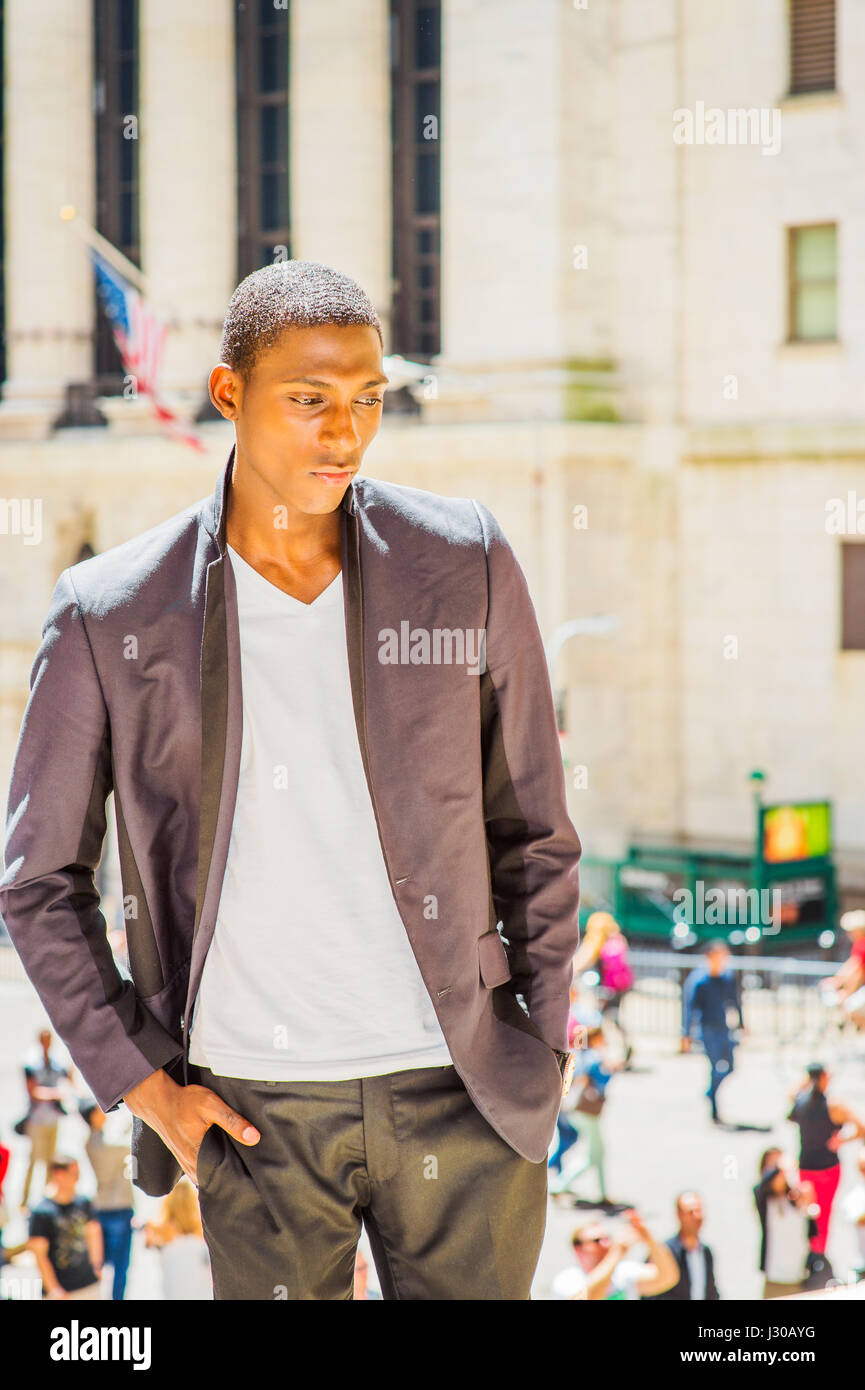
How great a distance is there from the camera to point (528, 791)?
2564 mm

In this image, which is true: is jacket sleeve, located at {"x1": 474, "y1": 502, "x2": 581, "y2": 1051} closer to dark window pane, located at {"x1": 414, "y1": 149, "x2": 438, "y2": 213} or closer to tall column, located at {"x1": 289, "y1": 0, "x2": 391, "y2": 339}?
tall column, located at {"x1": 289, "y1": 0, "x2": 391, "y2": 339}

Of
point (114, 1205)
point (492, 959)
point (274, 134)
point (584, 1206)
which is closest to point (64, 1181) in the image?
point (114, 1205)

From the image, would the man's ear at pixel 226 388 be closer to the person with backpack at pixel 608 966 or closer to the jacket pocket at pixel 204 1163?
the jacket pocket at pixel 204 1163

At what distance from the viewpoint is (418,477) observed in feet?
74.1

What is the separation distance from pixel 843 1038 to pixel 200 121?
15.7 meters

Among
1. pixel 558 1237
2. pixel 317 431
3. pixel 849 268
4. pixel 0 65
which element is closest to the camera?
pixel 317 431

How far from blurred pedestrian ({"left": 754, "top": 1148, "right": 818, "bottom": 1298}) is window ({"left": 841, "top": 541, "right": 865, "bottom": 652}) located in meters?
13.1

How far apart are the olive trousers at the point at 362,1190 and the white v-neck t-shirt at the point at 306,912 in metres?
0.04

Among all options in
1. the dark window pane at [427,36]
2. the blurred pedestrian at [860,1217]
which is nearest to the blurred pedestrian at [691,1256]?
the blurred pedestrian at [860,1217]

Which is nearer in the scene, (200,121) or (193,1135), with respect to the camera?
(193,1135)

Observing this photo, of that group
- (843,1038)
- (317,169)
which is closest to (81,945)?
(843,1038)

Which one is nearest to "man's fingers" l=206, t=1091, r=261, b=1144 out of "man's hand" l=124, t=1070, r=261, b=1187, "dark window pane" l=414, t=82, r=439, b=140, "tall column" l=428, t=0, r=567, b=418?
"man's hand" l=124, t=1070, r=261, b=1187

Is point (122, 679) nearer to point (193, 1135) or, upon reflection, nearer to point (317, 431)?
point (317, 431)

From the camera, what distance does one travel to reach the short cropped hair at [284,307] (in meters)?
2.42
